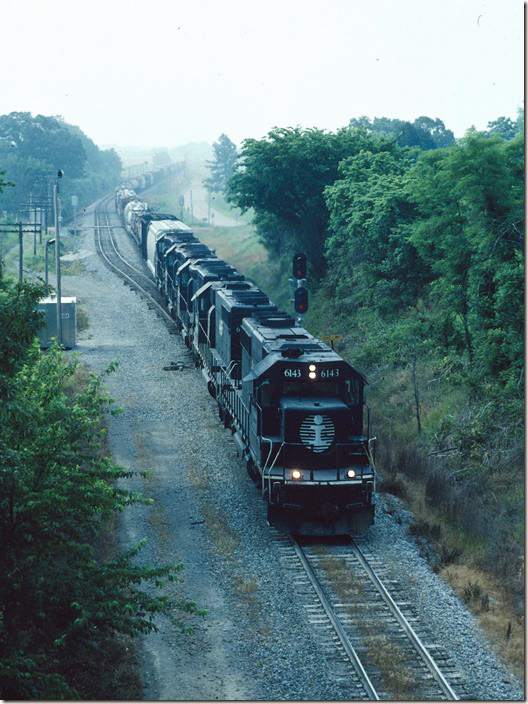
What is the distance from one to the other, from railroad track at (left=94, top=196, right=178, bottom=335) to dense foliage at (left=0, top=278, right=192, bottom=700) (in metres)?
32.1

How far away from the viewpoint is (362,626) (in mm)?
17766

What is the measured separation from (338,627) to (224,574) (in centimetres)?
356

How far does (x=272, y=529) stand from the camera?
22906mm

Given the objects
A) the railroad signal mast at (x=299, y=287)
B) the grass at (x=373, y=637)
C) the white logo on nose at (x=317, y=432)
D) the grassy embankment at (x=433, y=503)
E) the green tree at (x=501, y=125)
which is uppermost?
the green tree at (x=501, y=125)

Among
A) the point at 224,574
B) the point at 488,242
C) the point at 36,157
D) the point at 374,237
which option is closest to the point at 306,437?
the point at 224,574

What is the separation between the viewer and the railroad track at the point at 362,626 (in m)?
15.6

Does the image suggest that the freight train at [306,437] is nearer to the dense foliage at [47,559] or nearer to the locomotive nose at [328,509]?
the locomotive nose at [328,509]

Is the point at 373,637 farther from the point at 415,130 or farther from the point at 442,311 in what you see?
the point at 415,130

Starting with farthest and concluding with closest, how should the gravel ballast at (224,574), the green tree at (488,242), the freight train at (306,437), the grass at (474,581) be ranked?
the green tree at (488,242) → the freight train at (306,437) → the grass at (474,581) → the gravel ballast at (224,574)

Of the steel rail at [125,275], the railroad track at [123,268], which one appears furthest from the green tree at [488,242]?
the steel rail at [125,275]

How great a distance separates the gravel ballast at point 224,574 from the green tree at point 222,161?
127 m

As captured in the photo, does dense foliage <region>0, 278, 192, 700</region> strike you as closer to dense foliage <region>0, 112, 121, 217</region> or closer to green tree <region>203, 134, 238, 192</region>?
dense foliage <region>0, 112, 121, 217</region>

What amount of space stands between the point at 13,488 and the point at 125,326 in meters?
36.0

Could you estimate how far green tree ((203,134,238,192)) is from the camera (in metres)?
160
